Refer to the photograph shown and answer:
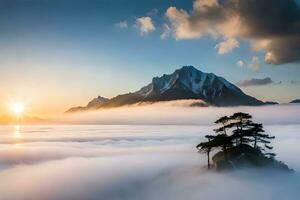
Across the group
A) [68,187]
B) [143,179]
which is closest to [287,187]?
[143,179]

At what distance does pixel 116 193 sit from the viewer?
13525cm

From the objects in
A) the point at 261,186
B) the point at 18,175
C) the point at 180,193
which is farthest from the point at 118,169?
the point at 261,186

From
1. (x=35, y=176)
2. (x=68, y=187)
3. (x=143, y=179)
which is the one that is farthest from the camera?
(x=35, y=176)

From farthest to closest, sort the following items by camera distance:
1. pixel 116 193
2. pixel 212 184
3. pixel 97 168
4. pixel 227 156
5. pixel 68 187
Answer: pixel 97 168
pixel 68 187
pixel 116 193
pixel 212 184
pixel 227 156

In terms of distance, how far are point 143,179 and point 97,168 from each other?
192 ft

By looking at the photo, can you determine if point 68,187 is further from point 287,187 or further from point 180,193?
point 287,187

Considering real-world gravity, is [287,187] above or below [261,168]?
below

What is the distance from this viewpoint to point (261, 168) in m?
91.1

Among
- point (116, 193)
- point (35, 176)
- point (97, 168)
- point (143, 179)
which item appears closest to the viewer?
point (116, 193)

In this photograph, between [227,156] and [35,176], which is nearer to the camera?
[227,156]

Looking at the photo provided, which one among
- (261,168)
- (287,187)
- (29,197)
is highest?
(261,168)

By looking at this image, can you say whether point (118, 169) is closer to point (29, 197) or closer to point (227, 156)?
point (29, 197)

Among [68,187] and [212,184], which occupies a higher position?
[212,184]

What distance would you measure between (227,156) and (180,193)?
74.2 ft
